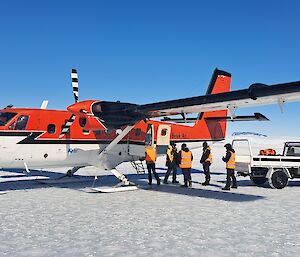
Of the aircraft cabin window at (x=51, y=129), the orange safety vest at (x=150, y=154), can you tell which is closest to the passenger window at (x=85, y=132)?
the aircraft cabin window at (x=51, y=129)

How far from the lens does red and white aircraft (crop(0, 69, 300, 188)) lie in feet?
33.8

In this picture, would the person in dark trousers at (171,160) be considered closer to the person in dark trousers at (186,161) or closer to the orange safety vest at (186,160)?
the person in dark trousers at (186,161)

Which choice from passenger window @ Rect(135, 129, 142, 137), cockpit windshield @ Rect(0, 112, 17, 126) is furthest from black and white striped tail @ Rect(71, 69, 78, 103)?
passenger window @ Rect(135, 129, 142, 137)

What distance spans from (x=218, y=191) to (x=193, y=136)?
521 centimetres

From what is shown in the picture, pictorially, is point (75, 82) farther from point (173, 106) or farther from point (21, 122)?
point (173, 106)

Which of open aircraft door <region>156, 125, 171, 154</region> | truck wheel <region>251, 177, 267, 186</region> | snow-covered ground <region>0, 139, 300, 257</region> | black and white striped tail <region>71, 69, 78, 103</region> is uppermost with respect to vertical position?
black and white striped tail <region>71, 69, 78, 103</region>

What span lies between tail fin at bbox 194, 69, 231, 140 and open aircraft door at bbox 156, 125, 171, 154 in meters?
3.27

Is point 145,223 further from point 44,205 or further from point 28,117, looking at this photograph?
point 28,117

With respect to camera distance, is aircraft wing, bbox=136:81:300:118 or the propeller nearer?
aircraft wing, bbox=136:81:300:118

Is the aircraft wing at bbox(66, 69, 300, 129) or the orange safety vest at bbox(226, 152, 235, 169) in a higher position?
the aircraft wing at bbox(66, 69, 300, 129)

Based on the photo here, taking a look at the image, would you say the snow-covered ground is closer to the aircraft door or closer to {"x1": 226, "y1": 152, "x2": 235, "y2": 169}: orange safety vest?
{"x1": 226, "y1": 152, "x2": 235, "y2": 169}: orange safety vest

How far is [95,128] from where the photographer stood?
12.0 metres

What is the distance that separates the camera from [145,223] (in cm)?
714

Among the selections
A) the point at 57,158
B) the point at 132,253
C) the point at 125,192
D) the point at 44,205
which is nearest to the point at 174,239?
the point at 132,253
